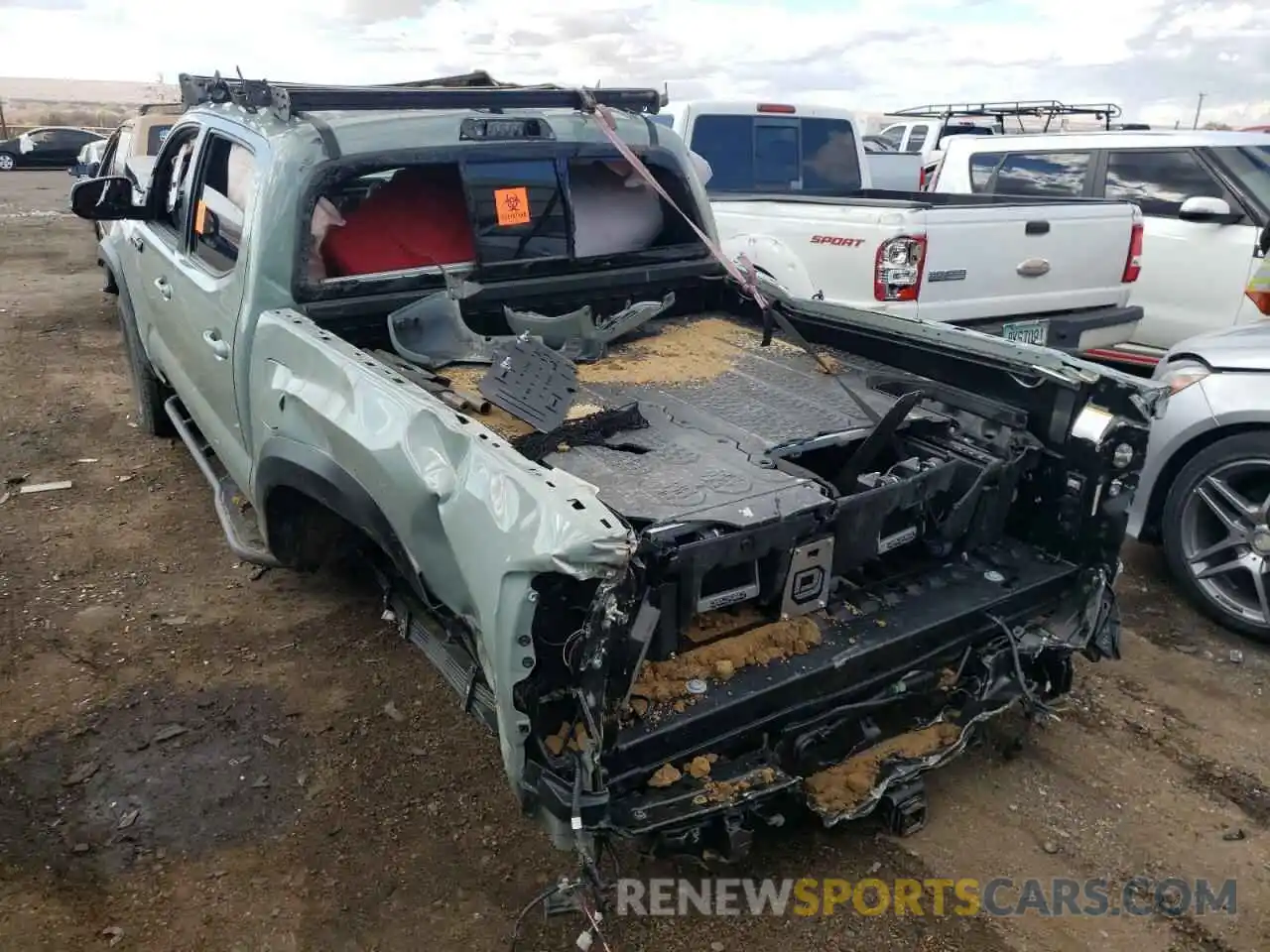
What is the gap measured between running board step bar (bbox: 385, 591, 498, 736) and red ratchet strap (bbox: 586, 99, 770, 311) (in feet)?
5.91

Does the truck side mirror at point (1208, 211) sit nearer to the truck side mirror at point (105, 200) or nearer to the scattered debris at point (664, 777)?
the scattered debris at point (664, 777)

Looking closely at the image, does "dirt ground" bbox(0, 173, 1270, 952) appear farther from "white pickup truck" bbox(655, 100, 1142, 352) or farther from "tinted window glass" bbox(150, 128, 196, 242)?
"white pickup truck" bbox(655, 100, 1142, 352)

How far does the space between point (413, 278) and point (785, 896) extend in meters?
2.48

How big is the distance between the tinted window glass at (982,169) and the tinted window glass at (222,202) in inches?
251

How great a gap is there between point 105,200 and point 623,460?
326cm

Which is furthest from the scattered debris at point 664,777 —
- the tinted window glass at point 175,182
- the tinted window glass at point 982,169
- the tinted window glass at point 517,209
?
the tinted window glass at point 982,169

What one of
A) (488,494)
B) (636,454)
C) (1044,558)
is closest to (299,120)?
(636,454)

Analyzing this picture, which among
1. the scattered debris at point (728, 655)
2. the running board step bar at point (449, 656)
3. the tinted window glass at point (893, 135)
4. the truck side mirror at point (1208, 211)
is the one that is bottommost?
the running board step bar at point (449, 656)

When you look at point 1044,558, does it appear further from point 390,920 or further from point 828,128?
point 828,128

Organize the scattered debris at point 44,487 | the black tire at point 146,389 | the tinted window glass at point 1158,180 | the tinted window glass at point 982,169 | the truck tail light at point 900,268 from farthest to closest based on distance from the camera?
the tinted window glass at point 982,169
the tinted window glass at point 1158,180
the black tire at point 146,389
the scattered debris at point 44,487
the truck tail light at point 900,268

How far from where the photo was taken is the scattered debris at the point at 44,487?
5.35 metres

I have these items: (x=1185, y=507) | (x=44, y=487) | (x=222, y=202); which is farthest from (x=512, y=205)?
(x=44, y=487)

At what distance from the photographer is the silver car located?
3.86 metres

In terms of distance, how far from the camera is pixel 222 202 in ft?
12.7
